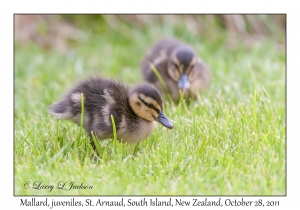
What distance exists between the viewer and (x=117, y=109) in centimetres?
376

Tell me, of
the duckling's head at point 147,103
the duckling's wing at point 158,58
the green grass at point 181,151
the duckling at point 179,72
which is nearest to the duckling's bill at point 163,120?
the duckling's head at point 147,103

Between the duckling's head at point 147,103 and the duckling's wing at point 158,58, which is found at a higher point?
the duckling's wing at point 158,58

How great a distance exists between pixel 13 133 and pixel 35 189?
943 mm

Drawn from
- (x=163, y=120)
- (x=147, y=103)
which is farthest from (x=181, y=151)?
(x=147, y=103)

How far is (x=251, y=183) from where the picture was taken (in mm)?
3211

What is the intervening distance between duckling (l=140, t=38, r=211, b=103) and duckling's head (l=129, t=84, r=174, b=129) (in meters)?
1.23

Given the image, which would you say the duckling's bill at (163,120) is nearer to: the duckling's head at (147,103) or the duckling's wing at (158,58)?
the duckling's head at (147,103)

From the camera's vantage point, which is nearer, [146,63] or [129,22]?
[146,63]

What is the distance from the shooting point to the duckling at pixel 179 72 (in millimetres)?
5102

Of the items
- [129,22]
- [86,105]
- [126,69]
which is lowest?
[86,105]

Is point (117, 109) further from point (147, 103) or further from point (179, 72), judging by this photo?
point (179, 72)
